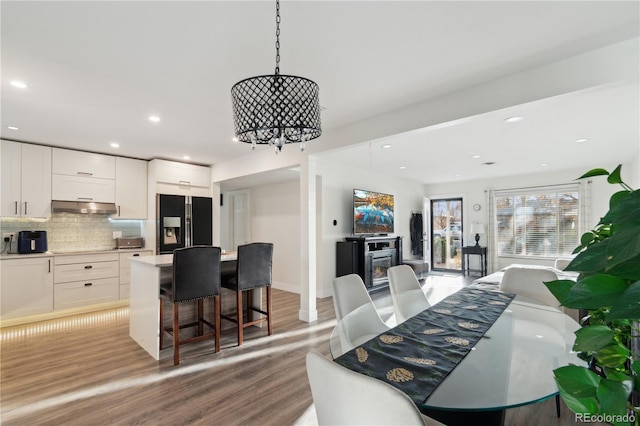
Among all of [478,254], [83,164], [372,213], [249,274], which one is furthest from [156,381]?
[478,254]

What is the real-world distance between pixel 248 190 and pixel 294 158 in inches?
119

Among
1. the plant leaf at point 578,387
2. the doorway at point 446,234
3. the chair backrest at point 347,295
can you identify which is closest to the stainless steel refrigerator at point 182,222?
the chair backrest at point 347,295

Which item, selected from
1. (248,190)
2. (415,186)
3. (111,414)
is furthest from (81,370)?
(415,186)

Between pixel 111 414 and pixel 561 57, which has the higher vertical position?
pixel 561 57

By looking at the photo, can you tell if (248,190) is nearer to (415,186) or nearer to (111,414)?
(415,186)

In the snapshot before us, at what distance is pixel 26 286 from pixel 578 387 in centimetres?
588

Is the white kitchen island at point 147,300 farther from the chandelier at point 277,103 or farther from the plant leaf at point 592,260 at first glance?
the plant leaf at point 592,260

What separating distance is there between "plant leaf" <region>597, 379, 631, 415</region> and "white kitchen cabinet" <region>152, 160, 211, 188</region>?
593cm

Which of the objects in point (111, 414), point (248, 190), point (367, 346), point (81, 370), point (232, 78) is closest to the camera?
point (367, 346)

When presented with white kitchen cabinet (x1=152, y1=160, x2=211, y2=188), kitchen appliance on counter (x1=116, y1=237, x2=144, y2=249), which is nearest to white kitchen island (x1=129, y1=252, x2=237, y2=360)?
kitchen appliance on counter (x1=116, y1=237, x2=144, y2=249)

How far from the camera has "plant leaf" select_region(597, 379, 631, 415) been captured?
0.44 m

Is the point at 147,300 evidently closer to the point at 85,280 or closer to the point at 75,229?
the point at 85,280

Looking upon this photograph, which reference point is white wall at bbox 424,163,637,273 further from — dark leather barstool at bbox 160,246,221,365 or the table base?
dark leather barstool at bbox 160,246,221,365

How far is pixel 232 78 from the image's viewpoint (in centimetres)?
266
